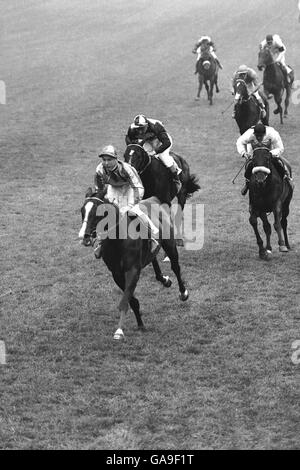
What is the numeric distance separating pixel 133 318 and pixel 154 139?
3886 mm

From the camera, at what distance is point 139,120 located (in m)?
13.4

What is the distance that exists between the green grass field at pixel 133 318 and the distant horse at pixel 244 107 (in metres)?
1.57

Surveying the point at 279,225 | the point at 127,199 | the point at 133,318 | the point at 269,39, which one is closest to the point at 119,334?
the point at 133,318

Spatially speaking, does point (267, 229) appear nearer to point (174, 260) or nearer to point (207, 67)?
point (174, 260)

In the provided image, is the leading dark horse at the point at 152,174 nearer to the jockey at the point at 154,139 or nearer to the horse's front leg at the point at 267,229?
the jockey at the point at 154,139

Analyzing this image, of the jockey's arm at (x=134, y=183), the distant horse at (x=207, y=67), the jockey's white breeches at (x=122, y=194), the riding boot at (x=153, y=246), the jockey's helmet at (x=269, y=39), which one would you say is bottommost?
the distant horse at (x=207, y=67)

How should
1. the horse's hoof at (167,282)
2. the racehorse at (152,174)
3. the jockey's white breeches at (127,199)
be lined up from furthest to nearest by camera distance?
1. the racehorse at (152,174)
2. the horse's hoof at (167,282)
3. the jockey's white breeches at (127,199)

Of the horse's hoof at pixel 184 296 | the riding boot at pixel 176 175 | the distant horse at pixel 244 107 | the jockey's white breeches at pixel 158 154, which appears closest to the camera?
the horse's hoof at pixel 184 296

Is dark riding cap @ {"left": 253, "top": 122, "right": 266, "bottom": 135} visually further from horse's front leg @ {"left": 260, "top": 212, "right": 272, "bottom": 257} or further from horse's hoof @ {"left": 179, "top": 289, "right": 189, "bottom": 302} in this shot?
horse's hoof @ {"left": 179, "top": 289, "right": 189, "bottom": 302}

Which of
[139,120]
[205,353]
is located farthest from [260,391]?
[139,120]

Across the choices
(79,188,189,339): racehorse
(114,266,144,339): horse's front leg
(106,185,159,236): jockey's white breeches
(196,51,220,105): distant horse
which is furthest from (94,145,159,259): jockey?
(196,51,220,105): distant horse

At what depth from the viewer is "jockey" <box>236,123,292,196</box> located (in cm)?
1415

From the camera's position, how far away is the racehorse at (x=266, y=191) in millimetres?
13695

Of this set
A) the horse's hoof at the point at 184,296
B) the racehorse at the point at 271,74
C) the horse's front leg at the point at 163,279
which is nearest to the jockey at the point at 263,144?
the horse's front leg at the point at 163,279
